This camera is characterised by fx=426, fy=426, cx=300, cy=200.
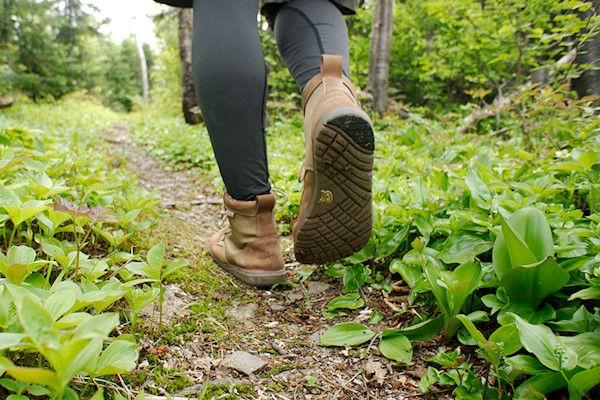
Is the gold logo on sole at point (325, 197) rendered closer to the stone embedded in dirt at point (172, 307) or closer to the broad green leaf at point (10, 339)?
the stone embedded in dirt at point (172, 307)

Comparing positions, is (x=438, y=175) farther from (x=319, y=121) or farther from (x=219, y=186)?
(x=219, y=186)

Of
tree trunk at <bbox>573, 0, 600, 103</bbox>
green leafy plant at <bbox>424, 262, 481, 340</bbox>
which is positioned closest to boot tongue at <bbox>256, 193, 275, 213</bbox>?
green leafy plant at <bbox>424, 262, 481, 340</bbox>

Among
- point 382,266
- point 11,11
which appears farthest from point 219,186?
point 11,11

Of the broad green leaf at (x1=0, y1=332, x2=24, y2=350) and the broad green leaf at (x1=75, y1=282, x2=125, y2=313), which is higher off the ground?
the broad green leaf at (x1=0, y1=332, x2=24, y2=350)

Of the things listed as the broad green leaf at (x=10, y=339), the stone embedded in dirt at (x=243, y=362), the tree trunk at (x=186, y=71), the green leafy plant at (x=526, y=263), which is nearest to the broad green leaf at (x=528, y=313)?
the green leafy plant at (x=526, y=263)

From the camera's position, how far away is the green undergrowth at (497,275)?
804 mm

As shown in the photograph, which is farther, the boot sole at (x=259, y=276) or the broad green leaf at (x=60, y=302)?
the boot sole at (x=259, y=276)

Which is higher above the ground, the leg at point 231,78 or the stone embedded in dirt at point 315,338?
the leg at point 231,78

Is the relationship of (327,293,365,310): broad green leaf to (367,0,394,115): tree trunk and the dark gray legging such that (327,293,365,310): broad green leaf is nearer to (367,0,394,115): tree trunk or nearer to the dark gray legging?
the dark gray legging

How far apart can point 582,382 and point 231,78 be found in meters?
1.03

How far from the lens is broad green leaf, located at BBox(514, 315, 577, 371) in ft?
2.43

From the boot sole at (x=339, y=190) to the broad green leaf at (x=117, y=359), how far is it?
0.63m

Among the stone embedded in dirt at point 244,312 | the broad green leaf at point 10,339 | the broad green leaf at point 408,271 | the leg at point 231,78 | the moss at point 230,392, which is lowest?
the stone embedded in dirt at point 244,312

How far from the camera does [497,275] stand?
102 centimetres
